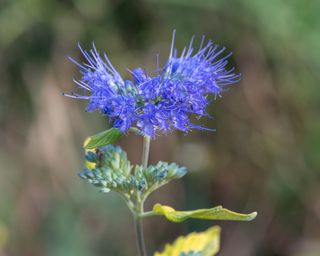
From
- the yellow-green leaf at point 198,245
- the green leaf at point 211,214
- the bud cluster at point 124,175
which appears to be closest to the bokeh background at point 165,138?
the yellow-green leaf at point 198,245

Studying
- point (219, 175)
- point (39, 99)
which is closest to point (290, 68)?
point (219, 175)

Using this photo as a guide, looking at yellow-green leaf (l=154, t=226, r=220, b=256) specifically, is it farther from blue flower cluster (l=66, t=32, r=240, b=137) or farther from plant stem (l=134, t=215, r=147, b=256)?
blue flower cluster (l=66, t=32, r=240, b=137)

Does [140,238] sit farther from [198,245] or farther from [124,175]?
[198,245]

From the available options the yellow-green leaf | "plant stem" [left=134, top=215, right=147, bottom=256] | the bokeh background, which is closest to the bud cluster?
"plant stem" [left=134, top=215, right=147, bottom=256]

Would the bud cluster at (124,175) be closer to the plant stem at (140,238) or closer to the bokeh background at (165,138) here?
the plant stem at (140,238)

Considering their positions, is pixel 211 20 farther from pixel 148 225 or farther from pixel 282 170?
pixel 148 225


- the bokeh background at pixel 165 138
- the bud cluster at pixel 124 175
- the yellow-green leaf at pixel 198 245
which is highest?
the bokeh background at pixel 165 138
